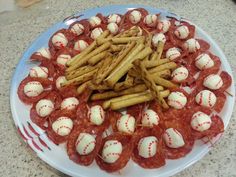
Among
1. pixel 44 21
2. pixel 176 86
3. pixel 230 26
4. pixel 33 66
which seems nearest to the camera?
pixel 176 86

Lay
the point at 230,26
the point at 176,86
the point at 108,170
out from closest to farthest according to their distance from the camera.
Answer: the point at 108,170 < the point at 176,86 < the point at 230,26

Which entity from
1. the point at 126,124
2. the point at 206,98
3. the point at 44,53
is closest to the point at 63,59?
the point at 44,53

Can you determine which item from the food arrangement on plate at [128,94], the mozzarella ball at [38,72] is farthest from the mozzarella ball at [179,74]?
the mozzarella ball at [38,72]

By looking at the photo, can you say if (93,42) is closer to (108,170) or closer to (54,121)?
(54,121)

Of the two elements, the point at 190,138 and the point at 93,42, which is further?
the point at 93,42

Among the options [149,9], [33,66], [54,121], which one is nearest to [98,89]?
[54,121]

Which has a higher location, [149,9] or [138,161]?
[149,9]

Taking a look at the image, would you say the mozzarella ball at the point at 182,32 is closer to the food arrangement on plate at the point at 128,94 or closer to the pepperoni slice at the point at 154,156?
the food arrangement on plate at the point at 128,94
